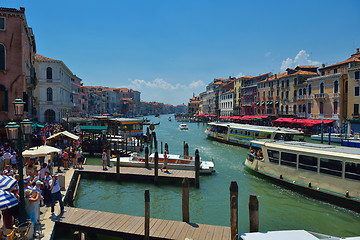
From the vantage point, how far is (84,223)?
968cm

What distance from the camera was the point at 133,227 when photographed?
9461 millimetres

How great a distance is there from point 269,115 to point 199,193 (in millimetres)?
44607

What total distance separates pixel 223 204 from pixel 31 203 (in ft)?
29.7

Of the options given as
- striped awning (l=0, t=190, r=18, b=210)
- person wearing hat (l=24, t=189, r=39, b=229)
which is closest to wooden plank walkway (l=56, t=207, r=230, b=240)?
person wearing hat (l=24, t=189, r=39, b=229)

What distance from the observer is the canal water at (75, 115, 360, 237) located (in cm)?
1135

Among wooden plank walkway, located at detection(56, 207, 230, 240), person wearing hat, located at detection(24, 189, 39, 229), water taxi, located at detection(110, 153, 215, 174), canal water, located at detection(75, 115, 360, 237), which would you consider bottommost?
canal water, located at detection(75, 115, 360, 237)

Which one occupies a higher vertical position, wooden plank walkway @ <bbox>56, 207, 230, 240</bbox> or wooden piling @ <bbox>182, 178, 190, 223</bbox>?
wooden piling @ <bbox>182, 178, 190, 223</bbox>

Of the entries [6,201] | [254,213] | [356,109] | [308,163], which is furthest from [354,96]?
[6,201]

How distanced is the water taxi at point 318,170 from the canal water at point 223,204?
0.56 meters

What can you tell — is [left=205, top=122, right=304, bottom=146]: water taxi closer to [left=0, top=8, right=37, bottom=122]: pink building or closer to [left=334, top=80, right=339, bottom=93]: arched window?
[left=334, top=80, right=339, bottom=93]: arched window

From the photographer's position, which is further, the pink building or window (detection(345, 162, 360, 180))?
the pink building

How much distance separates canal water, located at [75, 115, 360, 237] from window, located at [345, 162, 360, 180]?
1.66 m

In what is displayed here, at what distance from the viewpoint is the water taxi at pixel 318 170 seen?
12.1 meters

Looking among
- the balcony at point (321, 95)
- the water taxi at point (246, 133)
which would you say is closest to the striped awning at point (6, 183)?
the water taxi at point (246, 133)
